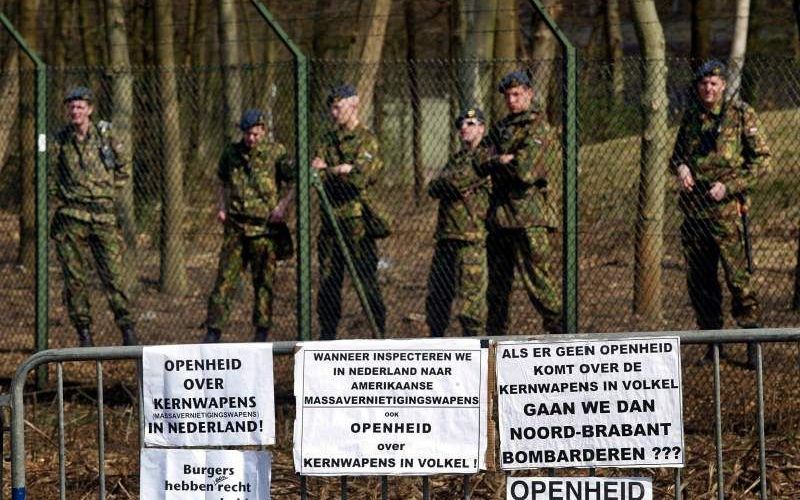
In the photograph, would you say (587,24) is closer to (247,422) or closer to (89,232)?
(89,232)

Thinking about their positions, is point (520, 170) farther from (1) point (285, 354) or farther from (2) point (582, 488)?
(2) point (582, 488)

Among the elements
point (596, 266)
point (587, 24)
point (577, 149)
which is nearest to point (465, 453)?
point (577, 149)

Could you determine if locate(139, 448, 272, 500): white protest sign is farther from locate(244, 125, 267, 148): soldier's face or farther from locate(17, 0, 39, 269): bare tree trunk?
locate(17, 0, 39, 269): bare tree trunk

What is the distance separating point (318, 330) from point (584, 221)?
1.90 m

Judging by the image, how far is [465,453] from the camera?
499cm

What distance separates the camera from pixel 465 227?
9195 mm

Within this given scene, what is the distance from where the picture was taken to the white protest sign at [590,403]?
4.91m

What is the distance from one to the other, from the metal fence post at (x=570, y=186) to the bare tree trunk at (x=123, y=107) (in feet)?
16.2

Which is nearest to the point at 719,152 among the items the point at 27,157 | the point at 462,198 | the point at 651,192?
the point at 651,192

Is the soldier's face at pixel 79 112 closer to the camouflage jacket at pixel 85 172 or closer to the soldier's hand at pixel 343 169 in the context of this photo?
the camouflage jacket at pixel 85 172

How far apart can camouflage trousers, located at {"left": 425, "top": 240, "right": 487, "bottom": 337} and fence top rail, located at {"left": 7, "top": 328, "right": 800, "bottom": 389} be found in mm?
4096

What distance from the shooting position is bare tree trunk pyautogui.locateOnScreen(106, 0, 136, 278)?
1231cm

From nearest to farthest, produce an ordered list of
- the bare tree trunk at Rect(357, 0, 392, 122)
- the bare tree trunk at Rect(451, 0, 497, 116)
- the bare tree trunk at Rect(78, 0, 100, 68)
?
the bare tree trunk at Rect(451, 0, 497, 116) < the bare tree trunk at Rect(357, 0, 392, 122) < the bare tree trunk at Rect(78, 0, 100, 68)

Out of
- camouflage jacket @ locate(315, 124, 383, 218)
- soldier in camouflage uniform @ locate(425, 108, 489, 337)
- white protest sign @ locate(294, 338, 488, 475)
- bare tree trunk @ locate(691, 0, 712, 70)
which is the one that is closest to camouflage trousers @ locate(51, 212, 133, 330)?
camouflage jacket @ locate(315, 124, 383, 218)
